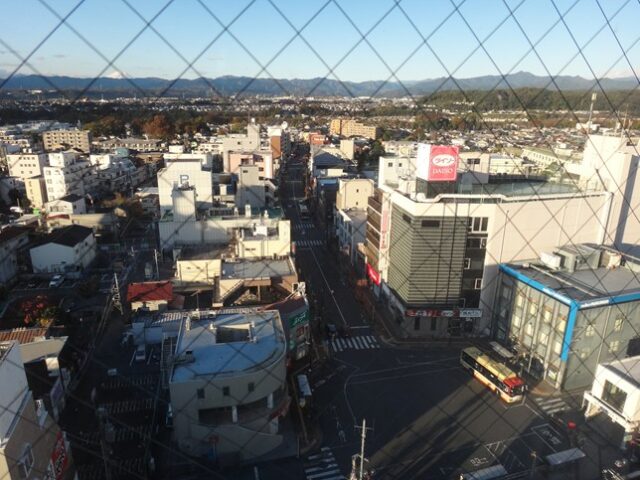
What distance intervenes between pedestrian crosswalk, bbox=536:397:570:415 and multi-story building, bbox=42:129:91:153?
12.3 metres

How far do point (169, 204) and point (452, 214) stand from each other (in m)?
4.35

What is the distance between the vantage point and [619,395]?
10.0 ft

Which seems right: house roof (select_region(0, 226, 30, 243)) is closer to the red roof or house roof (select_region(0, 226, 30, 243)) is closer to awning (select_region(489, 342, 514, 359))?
the red roof

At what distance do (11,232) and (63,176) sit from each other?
2.24 meters

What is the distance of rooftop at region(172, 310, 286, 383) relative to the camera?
2729mm

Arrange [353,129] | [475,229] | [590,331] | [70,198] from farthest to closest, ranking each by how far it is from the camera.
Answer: [353,129] → [70,198] → [475,229] → [590,331]

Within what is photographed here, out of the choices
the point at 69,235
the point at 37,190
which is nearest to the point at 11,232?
the point at 69,235

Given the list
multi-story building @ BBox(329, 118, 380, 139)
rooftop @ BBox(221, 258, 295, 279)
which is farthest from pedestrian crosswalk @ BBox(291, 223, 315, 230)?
multi-story building @ BBox(329, 118, 380, 139)

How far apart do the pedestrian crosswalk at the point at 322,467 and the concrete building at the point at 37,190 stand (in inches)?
311

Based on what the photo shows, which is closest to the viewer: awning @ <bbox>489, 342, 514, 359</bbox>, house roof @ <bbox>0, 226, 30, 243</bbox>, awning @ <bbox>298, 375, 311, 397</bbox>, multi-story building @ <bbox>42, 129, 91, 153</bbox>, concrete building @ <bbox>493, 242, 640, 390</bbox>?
awning @ <bbox>298, 375, 311, 397</bbox>

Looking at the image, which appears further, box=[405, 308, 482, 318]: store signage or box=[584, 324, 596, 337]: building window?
box=[405, 308, 482, 318]: store signage

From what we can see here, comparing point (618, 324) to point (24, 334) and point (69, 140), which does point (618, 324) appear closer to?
point (24, 334)

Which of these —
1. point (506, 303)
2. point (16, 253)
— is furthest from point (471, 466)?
point (16, 253)

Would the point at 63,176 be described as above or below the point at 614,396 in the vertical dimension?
above
